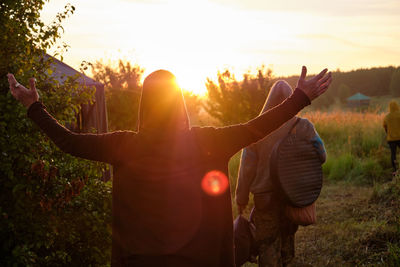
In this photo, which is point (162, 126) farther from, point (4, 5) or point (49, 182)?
point (4, 5)

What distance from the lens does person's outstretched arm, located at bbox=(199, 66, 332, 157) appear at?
1942 millimetres

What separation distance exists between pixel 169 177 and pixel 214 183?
0.21 meters

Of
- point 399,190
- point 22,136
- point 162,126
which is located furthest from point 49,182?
point 399,190

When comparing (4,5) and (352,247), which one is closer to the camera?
(4,5)

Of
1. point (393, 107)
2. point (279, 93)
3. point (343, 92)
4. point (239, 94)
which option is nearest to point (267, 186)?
point (279, 93)

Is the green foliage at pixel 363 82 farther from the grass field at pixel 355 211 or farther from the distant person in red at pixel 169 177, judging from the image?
the distant person in red at pixel 169 177

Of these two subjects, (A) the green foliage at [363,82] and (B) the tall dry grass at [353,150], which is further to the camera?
(A) the green foliage at [363,82]

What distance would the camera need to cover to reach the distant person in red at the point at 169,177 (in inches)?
75.3

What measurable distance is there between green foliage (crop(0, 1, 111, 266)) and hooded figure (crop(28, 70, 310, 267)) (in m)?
1.33

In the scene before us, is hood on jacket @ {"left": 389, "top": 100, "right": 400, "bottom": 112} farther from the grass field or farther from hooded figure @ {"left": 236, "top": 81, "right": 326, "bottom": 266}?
hooded figure @ {"left": 236, "top": 81, "right": 326, "bottom": 266}

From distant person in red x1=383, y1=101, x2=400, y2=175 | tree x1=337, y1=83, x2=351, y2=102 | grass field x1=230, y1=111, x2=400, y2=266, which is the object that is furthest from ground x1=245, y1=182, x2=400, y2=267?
tree x1=337, y1=83, x2=351, y2=102

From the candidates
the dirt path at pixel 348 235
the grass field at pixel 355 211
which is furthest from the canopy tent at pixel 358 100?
the dirt path at pixel 348 235

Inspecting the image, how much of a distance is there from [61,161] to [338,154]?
36.1ft

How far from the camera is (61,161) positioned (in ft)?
12.1
